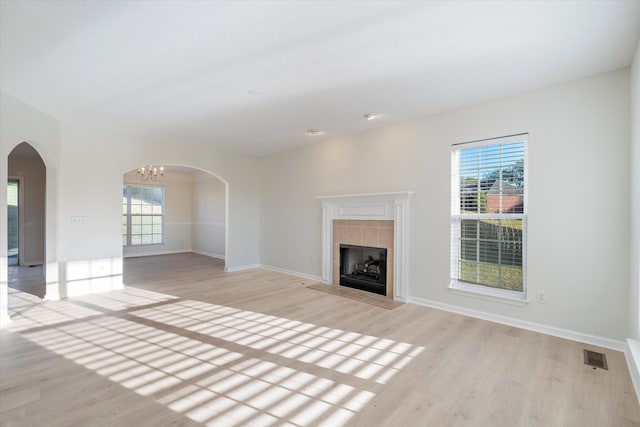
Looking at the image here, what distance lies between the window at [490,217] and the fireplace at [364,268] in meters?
1.15

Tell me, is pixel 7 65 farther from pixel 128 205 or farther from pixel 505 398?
pixel 128 205

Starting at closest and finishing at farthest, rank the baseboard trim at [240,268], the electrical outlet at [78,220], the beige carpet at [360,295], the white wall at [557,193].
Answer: the white wall at [557,193]
the beige carpet at [360,295]
the electrical outlet at [78,220]
the baseboard trim at [240,268]

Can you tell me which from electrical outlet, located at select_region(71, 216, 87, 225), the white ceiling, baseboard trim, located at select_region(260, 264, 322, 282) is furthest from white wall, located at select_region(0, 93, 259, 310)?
baseboard trim, located at select_region(260, 264, 322, 282)

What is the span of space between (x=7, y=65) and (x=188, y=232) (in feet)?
25.7

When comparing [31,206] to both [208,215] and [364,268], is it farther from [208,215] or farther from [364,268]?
[364,268]

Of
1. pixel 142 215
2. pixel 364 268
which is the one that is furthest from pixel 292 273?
pixel 142 215

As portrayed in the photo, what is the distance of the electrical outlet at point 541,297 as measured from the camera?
10.6 feet

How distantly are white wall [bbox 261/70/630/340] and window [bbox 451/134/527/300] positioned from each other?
0.12 meters

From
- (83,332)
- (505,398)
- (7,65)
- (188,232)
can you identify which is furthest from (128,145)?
(505,398)

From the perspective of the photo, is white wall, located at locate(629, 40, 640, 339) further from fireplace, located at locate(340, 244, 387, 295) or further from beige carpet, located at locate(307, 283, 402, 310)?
fireplace, located at locate(340, 244, 387, 295)

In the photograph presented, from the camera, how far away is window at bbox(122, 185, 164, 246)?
8852 mm

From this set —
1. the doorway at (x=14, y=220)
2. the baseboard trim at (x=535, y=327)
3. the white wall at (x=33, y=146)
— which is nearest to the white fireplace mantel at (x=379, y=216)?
the baseboard trim at (x=535, y=327)

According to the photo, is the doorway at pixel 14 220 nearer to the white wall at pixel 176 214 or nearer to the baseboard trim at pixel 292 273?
the white wall at pixel 176 214

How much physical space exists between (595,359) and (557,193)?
162cm
